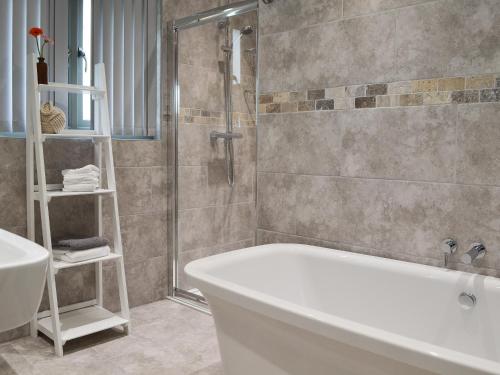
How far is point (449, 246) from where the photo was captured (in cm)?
196

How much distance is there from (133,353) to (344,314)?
1146 mm

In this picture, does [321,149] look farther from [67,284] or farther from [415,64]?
[67,284]

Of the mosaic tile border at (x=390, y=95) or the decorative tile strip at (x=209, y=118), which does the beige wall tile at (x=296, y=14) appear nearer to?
the mosaic tile border at (x=390, y=95)

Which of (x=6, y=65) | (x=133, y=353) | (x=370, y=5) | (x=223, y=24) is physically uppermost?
(x=223, y=24)

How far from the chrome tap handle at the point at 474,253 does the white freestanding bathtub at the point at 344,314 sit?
80 millimetres

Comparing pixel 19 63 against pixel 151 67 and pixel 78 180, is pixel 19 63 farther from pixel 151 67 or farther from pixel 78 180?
pixel 151 67

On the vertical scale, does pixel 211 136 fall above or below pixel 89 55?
below

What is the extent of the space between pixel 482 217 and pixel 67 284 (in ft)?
7.65

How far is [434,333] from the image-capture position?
76.0 inches

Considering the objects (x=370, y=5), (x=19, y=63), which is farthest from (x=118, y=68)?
(x=370, y=5)

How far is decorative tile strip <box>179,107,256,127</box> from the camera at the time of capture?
2.86m

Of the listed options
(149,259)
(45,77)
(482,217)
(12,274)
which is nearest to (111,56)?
(45,77)

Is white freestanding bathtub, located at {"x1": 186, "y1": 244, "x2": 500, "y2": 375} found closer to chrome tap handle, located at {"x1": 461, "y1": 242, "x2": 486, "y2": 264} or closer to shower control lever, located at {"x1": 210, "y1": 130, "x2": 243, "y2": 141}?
chrome tap handle, located at {"x1": 461, "y1": 242, "x2": 486, "y2": 264}

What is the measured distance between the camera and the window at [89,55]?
2.53 metres
